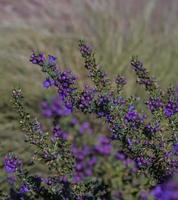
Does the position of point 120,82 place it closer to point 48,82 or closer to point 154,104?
point 154,104

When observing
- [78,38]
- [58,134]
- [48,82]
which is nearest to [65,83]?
[48,82]

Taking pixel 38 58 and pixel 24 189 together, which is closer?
pixel 38 58

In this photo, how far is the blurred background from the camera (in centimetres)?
425

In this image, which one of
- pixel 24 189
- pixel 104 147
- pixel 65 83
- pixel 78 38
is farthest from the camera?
pixel 78 38

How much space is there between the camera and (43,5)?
207 inches

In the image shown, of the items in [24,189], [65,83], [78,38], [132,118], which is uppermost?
[78,38]

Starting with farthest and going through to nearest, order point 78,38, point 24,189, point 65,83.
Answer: point 78,38 < point 24,189 < point 65,83

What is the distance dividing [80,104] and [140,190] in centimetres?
34

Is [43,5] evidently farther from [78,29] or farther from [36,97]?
[36,97]

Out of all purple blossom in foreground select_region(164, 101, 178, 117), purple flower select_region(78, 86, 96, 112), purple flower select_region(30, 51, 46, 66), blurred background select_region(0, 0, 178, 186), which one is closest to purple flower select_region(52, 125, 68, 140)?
purple flower select_region(78, 86, 96, 112)

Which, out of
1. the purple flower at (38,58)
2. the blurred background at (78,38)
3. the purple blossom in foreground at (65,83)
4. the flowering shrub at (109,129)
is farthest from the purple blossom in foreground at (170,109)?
the blurred background at (78,38)

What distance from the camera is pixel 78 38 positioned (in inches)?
186

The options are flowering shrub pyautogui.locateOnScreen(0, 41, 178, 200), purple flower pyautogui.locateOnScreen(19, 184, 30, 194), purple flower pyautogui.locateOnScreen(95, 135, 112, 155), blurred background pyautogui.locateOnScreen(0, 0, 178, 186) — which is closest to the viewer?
flowering shrub pyautogui.locateOnScreen(0, 41, 178, 200)

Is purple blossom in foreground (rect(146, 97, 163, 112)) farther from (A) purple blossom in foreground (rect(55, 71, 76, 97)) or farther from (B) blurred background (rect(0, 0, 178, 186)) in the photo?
(B) blurred background (rect(0, 0, 178, 186))
